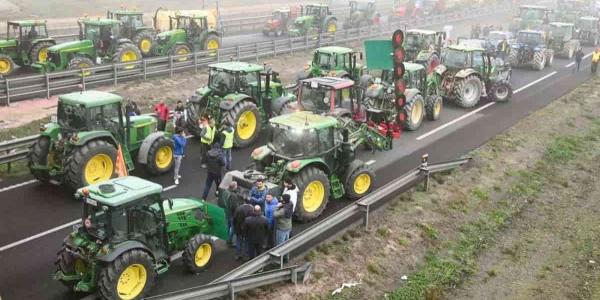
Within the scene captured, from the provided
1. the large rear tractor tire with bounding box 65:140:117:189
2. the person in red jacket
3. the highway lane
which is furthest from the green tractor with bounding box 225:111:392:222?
the person in red jacket

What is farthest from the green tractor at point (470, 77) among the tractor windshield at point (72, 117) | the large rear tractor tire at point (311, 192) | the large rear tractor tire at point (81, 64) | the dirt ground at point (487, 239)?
the tractor windshield at point (72, 117)

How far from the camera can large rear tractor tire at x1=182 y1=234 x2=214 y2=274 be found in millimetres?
10711

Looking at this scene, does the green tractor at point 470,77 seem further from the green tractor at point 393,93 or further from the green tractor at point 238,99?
the green tractor at point 238,99

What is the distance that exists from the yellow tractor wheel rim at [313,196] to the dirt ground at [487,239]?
104 centimetres

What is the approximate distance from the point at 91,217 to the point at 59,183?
5.58 m

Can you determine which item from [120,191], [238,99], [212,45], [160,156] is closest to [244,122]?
[238,99]

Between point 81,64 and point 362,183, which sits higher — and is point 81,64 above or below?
above

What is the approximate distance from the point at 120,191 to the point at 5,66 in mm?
18159

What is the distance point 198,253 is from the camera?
10.8 meters

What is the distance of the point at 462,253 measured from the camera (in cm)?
1264

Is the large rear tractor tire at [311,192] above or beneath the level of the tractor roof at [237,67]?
beneath

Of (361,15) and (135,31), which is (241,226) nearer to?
(135,31)

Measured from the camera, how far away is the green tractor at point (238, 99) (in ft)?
59.5

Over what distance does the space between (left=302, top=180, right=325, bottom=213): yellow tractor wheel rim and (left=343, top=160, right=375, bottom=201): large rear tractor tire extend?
3.26 ft
